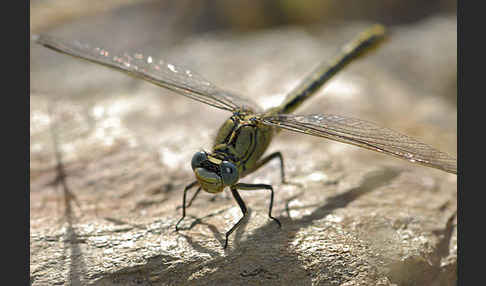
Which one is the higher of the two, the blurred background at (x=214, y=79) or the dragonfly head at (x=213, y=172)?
the blurred background at (x=214, y=79)

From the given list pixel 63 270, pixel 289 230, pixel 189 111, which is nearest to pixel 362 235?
pixel 289 230

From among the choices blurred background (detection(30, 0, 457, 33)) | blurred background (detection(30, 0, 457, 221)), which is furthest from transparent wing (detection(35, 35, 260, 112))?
blurred background (detection(30, 0, 457, 33))

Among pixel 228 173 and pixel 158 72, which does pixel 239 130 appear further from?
pixel 158 72

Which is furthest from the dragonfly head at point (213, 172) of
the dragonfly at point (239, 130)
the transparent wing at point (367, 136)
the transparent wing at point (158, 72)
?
the transparent wing at point (158, 72)

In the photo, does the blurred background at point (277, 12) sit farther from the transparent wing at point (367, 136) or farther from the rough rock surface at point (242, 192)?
the transparent wing at point (367, 136)

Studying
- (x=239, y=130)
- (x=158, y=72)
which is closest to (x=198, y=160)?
(x=239, y=130)

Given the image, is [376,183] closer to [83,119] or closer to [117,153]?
[117,153]

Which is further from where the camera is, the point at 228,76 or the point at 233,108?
the point at 228,76

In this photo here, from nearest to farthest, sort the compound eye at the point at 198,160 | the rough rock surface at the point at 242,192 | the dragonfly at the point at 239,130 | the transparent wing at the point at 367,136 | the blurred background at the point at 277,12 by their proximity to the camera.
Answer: the rough rock surface at the point at 242,192, the transparent wing at the point at 367,136, the dragonfly at the point at 239,130, the compound eye at the point at 198,160, the blurred background at the point at 277,12
